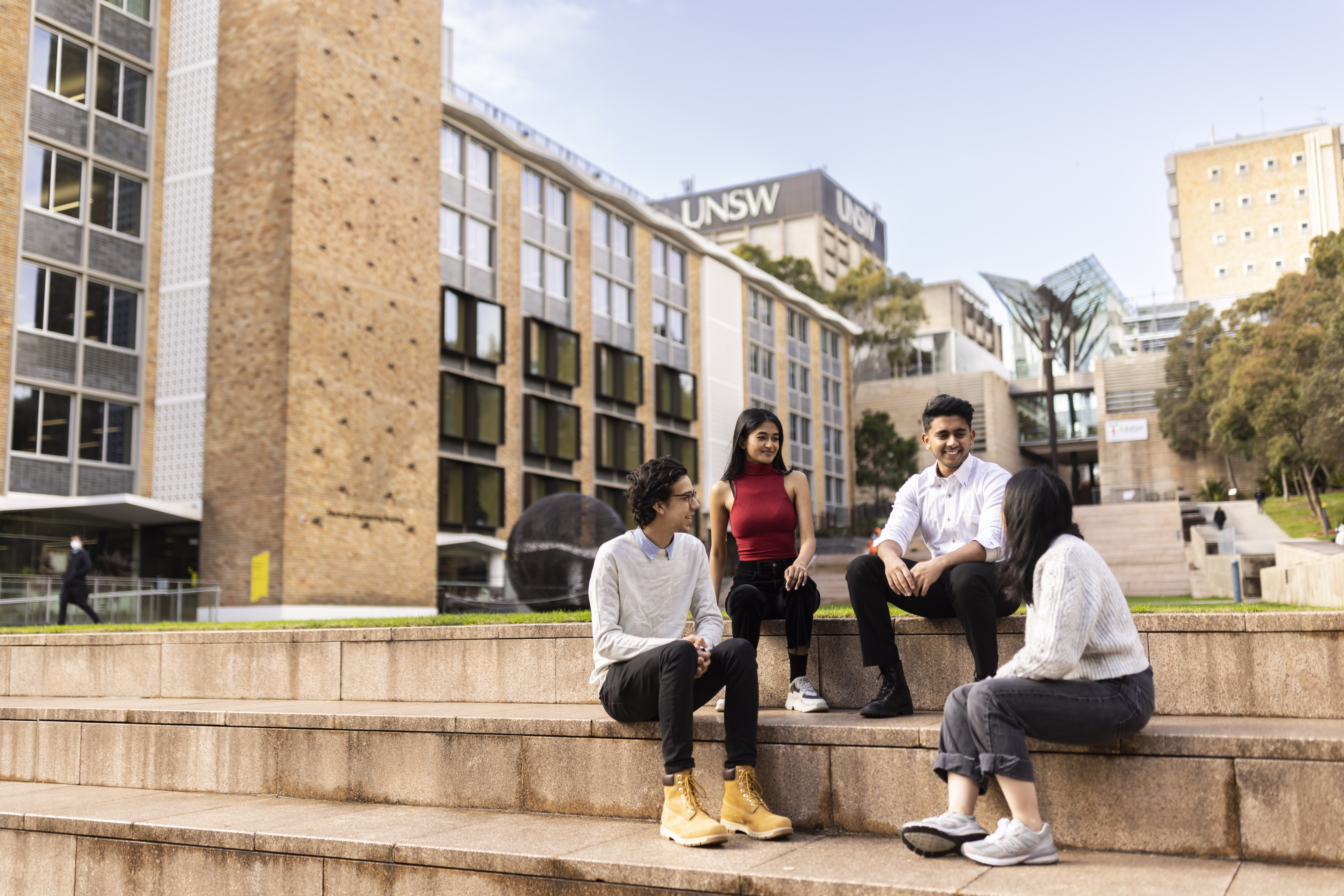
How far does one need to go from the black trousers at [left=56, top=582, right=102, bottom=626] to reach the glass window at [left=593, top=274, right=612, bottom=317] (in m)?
23.4

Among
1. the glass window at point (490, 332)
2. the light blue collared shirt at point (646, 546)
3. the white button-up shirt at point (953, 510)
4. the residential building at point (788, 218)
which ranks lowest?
the light blue collared shirt at point (646, 546)

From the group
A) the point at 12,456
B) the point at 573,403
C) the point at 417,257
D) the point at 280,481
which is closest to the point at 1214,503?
the point at 573,403

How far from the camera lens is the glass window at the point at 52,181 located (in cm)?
2461

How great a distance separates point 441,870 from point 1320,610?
4647 millimetres

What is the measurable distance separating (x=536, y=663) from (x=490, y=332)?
1079 inches

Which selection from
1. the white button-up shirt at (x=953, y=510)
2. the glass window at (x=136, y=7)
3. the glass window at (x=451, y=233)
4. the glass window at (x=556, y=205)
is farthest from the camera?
the glass window at (x=556, y=205)

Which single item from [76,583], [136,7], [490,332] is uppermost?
[136,7]

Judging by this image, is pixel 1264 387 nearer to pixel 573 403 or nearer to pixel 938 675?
pixel 573 403

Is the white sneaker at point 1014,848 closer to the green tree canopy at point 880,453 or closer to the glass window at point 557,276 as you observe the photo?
the glass window at point 557,276

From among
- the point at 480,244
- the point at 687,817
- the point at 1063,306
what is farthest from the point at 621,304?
the point at 1063,306

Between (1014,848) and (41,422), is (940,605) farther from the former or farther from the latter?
(41,422)

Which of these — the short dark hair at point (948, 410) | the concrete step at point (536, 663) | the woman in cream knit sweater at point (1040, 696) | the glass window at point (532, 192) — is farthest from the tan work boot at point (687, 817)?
the glass window at point (532, 192)

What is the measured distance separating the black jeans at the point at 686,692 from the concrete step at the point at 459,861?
39 cm

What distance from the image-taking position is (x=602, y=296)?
40875mm
